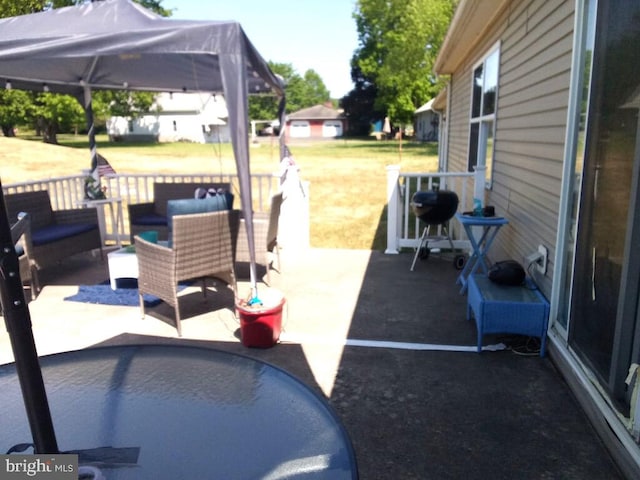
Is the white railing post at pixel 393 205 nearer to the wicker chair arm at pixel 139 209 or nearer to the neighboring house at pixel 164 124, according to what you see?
the wicker chair arm at pixel 139 209

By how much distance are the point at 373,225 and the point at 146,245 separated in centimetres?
531

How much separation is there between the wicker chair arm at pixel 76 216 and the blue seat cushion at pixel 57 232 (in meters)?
0.07

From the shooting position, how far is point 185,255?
365 cm

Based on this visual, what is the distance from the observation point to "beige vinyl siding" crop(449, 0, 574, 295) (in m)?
A: 3.30

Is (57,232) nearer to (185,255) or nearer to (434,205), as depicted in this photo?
(185,255)

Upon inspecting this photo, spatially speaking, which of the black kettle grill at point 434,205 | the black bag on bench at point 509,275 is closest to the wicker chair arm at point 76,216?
the black kettle grill at point 434,205

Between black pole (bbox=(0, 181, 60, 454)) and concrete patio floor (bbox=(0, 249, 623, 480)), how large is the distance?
1.46 meters

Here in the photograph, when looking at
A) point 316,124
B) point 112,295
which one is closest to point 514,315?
point 112,295

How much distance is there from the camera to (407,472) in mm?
2129

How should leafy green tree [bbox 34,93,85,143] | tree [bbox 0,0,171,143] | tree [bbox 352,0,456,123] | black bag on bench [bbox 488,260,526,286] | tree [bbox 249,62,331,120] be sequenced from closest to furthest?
black bag on bench [bbox 488,260,526,286], tree [bbox 0,0,171,143], tree [bbox 352,0,456,123], leafy green tree [bbox 34,93,85,143], tree [bbox 249,62,331,120]

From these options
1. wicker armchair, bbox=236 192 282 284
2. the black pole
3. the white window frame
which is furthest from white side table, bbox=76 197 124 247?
the black pole

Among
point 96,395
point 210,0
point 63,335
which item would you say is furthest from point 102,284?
point 210,0

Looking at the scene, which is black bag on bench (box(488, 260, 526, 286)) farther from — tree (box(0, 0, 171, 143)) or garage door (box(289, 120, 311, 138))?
garage door (box(289, 120, 311, 138))

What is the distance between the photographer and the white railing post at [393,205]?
5.85 meters
